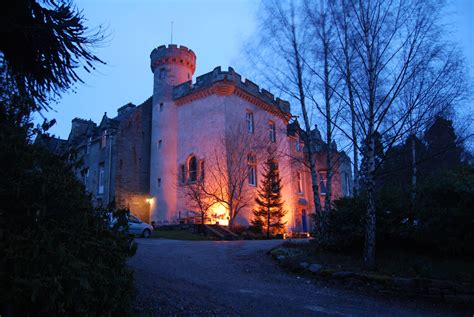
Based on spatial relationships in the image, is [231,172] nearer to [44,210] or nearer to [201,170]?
[201,170]

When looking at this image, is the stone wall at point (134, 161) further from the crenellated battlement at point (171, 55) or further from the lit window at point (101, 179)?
the crenellated battlement at point (171, 55)

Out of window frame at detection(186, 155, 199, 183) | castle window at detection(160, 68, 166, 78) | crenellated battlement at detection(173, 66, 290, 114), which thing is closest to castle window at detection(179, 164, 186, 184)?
window frame at detection(186, 155, 199, 183)

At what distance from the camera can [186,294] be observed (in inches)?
238

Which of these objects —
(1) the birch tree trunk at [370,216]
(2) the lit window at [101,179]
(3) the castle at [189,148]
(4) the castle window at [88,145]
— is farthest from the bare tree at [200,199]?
(1) the birch tree trunk at [370,216]

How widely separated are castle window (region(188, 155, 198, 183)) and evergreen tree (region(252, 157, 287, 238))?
195 inches

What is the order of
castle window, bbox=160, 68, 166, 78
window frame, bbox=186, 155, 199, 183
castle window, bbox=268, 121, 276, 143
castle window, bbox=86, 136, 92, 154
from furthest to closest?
1. castle window, bbox=86, 136, 92, 154
2. castle window, bbox=160, 68, 166, 78
3. castle window, bbox=268, 121, 276, 143
4. window frame, bbox=186, 155, 199, 183

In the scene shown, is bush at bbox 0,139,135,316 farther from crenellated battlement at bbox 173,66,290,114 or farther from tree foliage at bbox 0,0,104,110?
crenellated battlement at bbox 173,66,290,114

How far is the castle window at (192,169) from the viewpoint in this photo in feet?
83.2

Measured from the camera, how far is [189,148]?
26266 mm

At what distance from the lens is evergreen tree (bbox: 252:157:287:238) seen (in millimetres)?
23844

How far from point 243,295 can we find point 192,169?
20.0m

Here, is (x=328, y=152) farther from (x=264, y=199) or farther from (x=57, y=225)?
(x=264, y=199)

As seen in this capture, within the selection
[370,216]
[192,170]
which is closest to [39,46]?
[370,216]

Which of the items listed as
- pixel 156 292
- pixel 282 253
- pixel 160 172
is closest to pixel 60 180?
pixel 156 292
